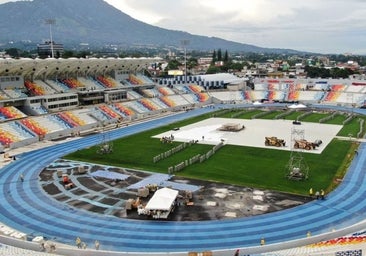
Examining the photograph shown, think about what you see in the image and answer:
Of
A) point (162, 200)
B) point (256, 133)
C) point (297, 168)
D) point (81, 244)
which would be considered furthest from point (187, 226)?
point (256, 133)

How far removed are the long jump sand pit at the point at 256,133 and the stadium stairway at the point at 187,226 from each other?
17.1m

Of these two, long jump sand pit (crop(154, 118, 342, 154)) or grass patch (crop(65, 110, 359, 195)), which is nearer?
grass patch (crop(65, 110, 359, 195))

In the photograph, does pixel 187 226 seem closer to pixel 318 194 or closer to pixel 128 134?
pixel 318 194

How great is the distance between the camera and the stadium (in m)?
24.6

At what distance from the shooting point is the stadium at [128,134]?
969 inches

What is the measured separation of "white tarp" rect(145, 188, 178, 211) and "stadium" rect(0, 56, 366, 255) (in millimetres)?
1120

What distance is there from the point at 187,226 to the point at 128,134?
33158mm

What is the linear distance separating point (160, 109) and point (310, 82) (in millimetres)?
43768

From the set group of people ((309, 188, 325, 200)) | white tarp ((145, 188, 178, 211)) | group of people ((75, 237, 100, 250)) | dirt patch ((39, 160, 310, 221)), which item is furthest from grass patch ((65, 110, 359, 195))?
group of people ((75, 237, 100, 250))

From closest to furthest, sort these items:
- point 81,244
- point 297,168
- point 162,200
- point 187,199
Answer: point 81,244 < point 162,200 < point 187,199 < point 297,168

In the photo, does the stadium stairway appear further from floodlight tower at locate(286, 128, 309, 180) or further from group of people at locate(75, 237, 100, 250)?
floodlight tower at locate(286, 128, 309, 180)

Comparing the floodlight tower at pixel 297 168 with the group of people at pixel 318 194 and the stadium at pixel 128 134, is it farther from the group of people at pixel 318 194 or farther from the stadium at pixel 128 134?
the group of people at pixel 318 194

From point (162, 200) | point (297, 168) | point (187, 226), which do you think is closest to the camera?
point (187, 226)

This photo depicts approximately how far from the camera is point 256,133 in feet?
186
